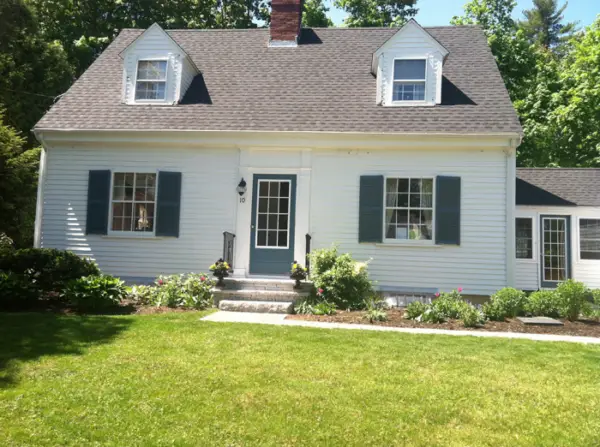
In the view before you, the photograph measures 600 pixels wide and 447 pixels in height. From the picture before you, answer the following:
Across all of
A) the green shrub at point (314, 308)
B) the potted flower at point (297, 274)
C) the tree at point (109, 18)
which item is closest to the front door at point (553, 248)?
the green shrub at point (314, 308)

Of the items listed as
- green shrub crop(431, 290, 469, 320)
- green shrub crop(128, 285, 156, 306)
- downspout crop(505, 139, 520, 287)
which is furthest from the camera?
downspout crop(505, 139, 520, 287)

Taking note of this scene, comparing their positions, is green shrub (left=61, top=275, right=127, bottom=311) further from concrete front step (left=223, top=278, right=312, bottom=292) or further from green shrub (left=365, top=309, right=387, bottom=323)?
green shrub (left=365, top=309, right=387, bottom=323)

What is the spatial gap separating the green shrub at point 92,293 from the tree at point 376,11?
2058 centimetres

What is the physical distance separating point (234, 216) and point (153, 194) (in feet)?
6.56

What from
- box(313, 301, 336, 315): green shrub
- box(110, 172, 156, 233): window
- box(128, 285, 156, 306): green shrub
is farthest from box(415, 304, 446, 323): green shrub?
box(110, 172, 156, 233): window

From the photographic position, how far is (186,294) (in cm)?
890

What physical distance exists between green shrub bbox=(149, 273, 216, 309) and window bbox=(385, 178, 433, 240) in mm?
3983

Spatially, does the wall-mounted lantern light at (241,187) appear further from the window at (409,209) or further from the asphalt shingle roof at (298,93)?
the window at (409,209)

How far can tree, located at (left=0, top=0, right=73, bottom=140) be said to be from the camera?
671 inches

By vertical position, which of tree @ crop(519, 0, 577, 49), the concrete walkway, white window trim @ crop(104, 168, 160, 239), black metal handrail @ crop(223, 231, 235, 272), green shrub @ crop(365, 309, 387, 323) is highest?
tree @ crop(519, 0, 577, 49)

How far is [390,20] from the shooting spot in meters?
25.8

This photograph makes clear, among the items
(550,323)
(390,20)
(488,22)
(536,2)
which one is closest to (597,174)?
(550,323)

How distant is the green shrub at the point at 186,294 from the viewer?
8711 millimetres

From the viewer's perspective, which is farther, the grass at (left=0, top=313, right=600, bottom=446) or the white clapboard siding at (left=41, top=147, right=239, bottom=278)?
the white clapboard siding at (left=41, top=147, right=239, bottom=278)
